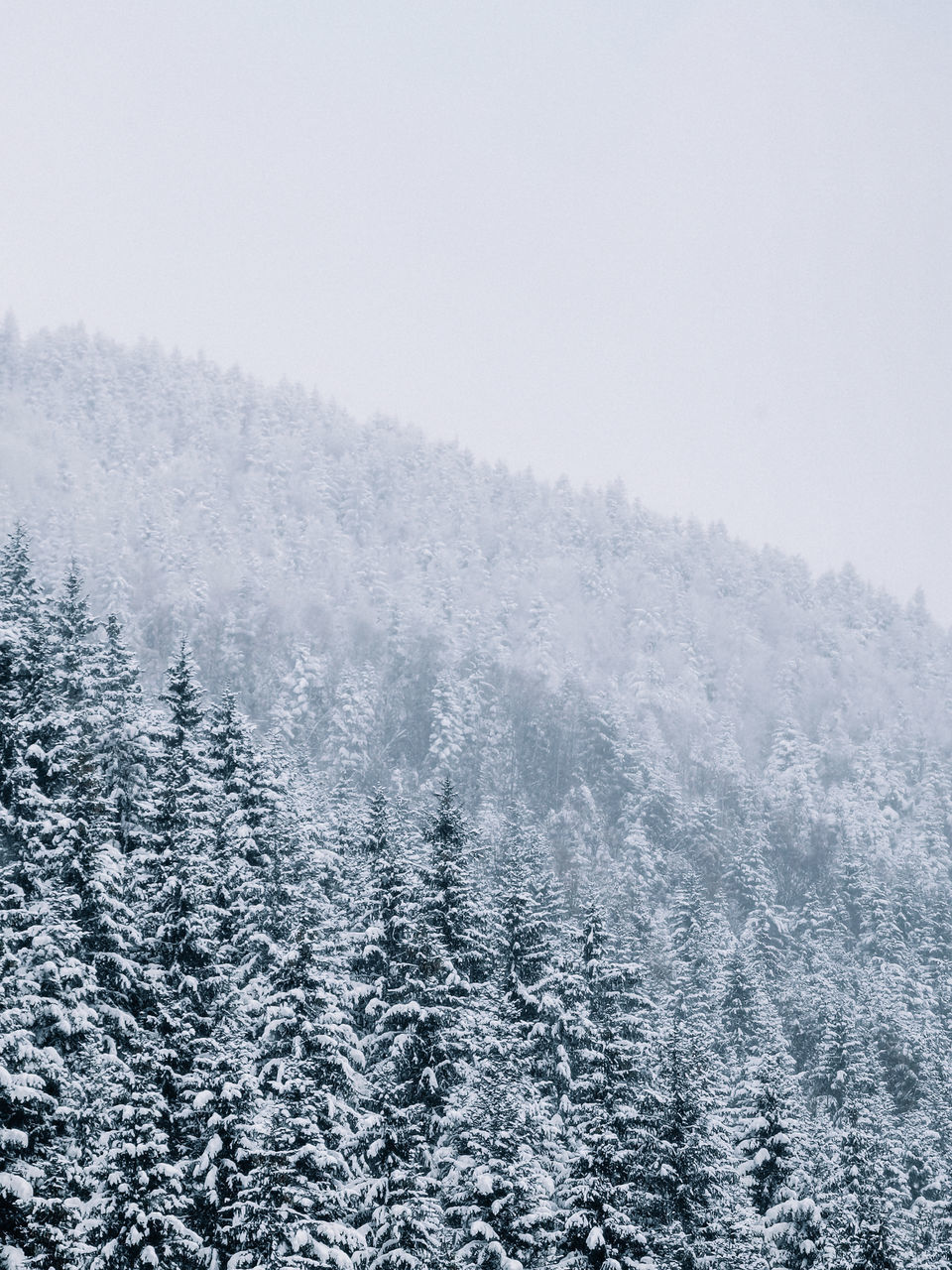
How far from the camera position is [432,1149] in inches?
1015

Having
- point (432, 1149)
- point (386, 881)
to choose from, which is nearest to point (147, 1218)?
point (432, 1149)

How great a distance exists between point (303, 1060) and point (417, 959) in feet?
16.3

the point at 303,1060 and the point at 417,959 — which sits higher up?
the point at 417,959

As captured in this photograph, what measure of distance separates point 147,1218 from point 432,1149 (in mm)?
8041

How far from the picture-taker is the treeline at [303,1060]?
20641 millimetres

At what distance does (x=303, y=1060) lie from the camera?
902 inches

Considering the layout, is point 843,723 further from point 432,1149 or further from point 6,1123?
point 6,1123

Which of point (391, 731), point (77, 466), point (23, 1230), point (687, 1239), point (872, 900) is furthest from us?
point (77, 466)

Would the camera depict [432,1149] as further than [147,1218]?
Yes

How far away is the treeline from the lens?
2064cm

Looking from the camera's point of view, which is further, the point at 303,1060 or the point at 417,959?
the point at 417,959

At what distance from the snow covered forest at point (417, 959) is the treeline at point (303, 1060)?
11 cm

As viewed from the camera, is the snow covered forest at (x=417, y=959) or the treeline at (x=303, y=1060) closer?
the treeline at (x=303, y=1060)

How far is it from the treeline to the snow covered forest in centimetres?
11
